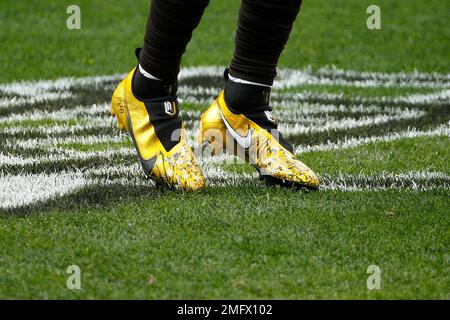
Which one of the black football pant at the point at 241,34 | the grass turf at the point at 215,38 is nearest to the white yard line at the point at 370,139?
the black football pant at the point at 241,34

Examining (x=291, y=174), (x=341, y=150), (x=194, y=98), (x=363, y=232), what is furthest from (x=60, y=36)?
(x=363, y=232)

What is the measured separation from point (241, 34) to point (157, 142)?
17.7 inches

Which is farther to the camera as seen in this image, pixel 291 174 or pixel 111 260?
pixel 291 174

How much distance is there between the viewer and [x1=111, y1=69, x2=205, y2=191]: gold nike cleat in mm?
3225

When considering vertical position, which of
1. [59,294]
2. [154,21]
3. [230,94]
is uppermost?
[154,21]

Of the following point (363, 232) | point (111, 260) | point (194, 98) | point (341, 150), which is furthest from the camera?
point (194, 98)

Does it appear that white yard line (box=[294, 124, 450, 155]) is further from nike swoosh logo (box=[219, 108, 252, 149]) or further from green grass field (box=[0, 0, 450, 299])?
nike swoosh logo (box=[219, 108, 252, 149])

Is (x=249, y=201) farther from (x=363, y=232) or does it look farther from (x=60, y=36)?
(x=60, y=36)

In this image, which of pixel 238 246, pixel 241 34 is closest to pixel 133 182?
pixel 241 34

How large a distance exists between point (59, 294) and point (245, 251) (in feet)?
1.77

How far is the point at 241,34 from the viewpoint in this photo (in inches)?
127

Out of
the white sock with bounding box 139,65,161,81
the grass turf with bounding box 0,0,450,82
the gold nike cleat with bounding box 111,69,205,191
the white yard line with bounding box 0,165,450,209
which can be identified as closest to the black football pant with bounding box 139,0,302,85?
the white sock with bounding box 139,65,161,81

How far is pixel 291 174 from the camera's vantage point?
3.22 m

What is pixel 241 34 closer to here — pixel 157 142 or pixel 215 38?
pixel 157 142
